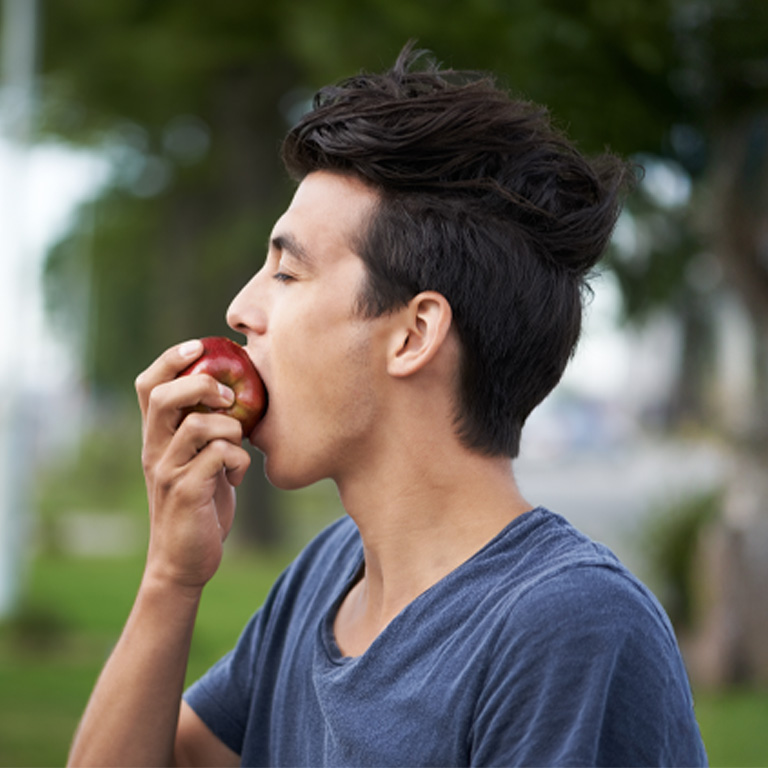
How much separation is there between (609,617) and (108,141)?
577 inches

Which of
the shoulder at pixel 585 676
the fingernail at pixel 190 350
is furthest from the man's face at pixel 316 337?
the shoulder at pixel 585 676

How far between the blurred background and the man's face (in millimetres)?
650

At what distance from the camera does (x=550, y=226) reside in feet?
5.93

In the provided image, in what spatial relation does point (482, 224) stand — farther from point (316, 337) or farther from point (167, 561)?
point (167, 561)

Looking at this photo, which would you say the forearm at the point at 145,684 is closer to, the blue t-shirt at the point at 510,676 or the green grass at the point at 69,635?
the blue t-shirt at the point at 510,676

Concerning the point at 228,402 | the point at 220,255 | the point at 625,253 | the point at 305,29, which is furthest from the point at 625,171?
the point at 220,255

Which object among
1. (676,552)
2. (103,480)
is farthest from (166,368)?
(103,480)

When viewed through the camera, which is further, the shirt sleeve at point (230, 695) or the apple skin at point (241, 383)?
the shirt sleeve at point (230, 695)

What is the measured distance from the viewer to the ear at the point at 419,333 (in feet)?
5.86

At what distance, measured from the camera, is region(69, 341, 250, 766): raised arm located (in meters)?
1.88

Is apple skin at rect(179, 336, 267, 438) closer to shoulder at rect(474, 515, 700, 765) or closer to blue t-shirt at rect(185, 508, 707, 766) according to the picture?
blue t-shirt at rect(185, 508, 707, 766)

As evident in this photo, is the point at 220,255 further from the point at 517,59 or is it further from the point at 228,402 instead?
the point at 228,402

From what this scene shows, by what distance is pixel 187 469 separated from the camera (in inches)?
73.8

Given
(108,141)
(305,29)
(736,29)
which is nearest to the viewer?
(736,29)
